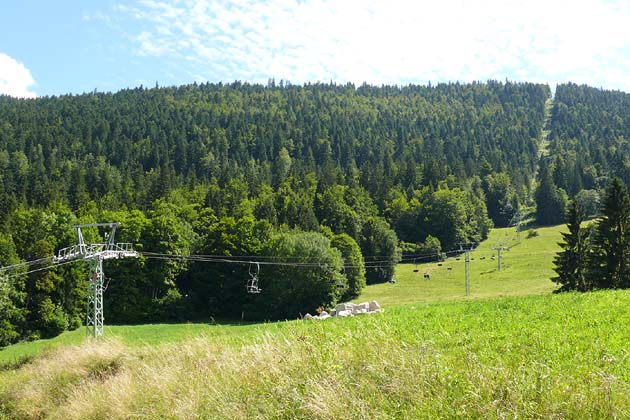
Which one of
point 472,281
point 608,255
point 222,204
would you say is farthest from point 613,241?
point 222,204

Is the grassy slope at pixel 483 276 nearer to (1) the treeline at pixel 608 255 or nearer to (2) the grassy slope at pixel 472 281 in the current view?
(2) the grassy slope at pixel 472 281

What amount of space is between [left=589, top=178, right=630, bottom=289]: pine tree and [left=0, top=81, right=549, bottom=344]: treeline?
93.0 ft

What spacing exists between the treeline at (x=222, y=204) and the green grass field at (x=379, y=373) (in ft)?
137

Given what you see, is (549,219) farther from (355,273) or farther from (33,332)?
(33,332)

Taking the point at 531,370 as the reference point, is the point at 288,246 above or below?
below

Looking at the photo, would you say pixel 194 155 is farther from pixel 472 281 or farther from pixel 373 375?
pixel 373 375

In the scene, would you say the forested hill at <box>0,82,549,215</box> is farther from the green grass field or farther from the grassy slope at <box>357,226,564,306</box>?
the green grass field

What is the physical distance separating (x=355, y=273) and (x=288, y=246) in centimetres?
1253

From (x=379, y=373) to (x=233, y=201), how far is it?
277 ft

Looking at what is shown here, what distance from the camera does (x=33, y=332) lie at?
177 ft

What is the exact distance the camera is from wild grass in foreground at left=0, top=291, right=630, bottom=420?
7.42 m

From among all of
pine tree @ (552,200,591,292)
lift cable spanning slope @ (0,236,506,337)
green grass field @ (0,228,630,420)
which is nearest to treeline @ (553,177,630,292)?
pine tree @ (552,200,591,292)

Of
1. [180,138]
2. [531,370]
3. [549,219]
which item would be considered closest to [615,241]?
[531,370]

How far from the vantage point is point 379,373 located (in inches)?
349
